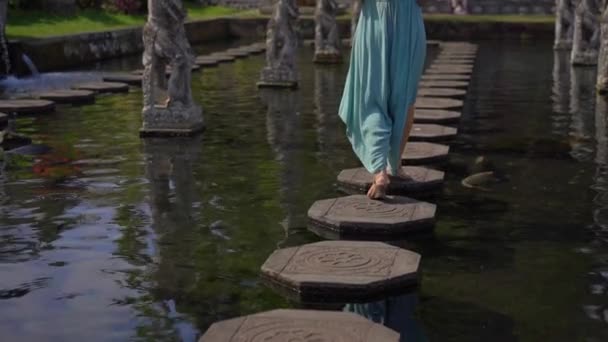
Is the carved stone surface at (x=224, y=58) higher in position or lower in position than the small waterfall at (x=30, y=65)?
lower

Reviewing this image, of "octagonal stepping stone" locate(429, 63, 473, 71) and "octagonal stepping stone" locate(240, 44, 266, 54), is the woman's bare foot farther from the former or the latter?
"octagonal stepping stone" locate(240, 44, 266, 54)

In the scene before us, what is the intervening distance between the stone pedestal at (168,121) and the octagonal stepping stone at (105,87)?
4.04 metres

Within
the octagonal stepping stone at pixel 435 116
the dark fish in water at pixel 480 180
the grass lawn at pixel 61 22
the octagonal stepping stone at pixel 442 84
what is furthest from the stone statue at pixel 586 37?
the dark fish in water at pixel 480 180

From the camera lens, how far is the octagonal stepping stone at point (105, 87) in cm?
1389

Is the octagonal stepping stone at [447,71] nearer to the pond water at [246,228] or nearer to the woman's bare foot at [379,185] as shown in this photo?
the pond water at [246,228]

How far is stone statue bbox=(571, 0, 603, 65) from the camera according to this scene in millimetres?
18391

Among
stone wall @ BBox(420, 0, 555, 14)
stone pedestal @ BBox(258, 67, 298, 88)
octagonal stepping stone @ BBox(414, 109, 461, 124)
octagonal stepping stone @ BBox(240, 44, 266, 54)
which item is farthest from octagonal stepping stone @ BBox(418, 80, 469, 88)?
stone wall @ BBox(420, 0, 555, 14)

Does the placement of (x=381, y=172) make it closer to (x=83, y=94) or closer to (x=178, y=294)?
(x=178, y=294)

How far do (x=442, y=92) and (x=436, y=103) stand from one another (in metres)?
1.26

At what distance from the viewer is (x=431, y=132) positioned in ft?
31.8

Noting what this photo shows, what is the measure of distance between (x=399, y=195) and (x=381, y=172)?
0.68 meters

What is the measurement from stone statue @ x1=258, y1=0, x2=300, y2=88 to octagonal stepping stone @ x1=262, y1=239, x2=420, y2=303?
9262 mm

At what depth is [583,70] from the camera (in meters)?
18.3

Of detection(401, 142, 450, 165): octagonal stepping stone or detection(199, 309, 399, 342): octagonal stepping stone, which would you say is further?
detection(401, 142, 450, 165): octagonal stepping stone
